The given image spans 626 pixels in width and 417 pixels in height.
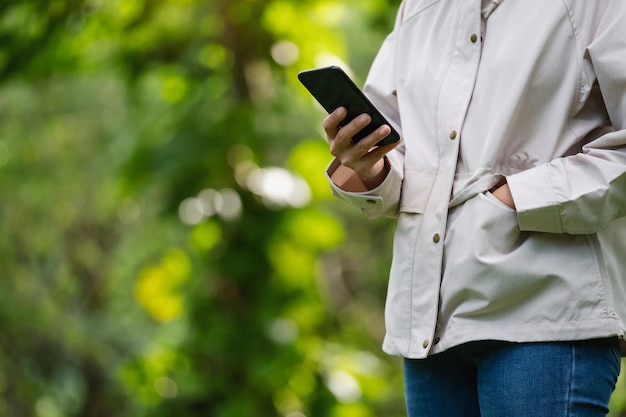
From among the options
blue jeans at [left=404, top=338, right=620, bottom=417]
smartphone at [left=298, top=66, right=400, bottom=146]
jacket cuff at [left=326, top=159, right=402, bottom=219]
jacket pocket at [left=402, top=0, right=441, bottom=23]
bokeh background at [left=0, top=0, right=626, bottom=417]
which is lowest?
bokeh background at [left=0, top=0, right=626, bottom=417]

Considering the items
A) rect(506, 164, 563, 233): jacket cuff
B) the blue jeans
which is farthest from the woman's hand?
the blue jeans

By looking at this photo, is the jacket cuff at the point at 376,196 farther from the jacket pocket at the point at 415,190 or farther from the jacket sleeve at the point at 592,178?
the jacket sleeve at the point at 592,178

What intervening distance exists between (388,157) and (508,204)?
0.24m

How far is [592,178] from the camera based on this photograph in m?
1.26

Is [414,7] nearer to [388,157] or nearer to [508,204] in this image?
[388,157]

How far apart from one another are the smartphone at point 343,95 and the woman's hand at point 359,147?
0.4 inches

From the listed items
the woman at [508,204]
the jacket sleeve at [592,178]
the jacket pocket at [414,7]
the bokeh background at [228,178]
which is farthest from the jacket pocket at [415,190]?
the bokeh background at [228,178]

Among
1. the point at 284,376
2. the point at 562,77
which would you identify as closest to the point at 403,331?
the point at 562,77

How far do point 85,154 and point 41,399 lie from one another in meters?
1.85

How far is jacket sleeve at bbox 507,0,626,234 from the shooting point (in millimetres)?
1256

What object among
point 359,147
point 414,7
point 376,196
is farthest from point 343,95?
point 414,7

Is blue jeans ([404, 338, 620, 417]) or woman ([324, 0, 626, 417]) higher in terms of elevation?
woman ([324, 0, 626, 417])

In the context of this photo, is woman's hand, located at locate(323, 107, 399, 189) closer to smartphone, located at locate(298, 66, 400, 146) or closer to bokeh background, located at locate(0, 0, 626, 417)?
smartphone, located at locate(298, 66, 400, 146)

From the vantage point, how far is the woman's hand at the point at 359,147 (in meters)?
1.37
